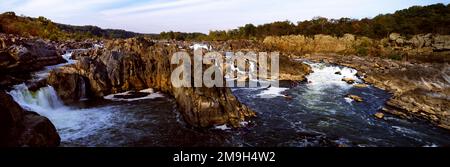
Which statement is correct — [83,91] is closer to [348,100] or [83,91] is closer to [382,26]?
[348,100]

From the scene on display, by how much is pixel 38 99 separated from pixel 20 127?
397 inches

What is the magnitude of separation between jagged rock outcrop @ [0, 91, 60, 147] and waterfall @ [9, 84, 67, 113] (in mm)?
7596

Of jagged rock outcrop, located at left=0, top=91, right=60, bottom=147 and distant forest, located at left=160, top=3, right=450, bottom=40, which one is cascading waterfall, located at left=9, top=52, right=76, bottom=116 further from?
distant forest, located at left=160, top=3, right=450, bottom=40

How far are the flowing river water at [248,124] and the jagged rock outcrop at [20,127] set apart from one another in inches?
98.2

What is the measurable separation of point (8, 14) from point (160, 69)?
65.5 metres

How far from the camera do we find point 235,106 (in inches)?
867

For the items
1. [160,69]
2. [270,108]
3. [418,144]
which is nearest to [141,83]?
[160,69]

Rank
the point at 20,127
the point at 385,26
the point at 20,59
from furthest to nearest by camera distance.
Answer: the point at 385,26
the point at 20,59
the point at 20,127

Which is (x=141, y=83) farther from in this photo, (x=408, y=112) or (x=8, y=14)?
(x=8, y=14)

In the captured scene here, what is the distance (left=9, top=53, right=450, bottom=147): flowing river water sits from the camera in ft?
60.8

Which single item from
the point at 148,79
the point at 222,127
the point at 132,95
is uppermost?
the point at 148,79

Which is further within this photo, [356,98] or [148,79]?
[148,79]

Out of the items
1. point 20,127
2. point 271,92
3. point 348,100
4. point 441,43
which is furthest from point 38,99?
point 441,43

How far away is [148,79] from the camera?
3084cm
